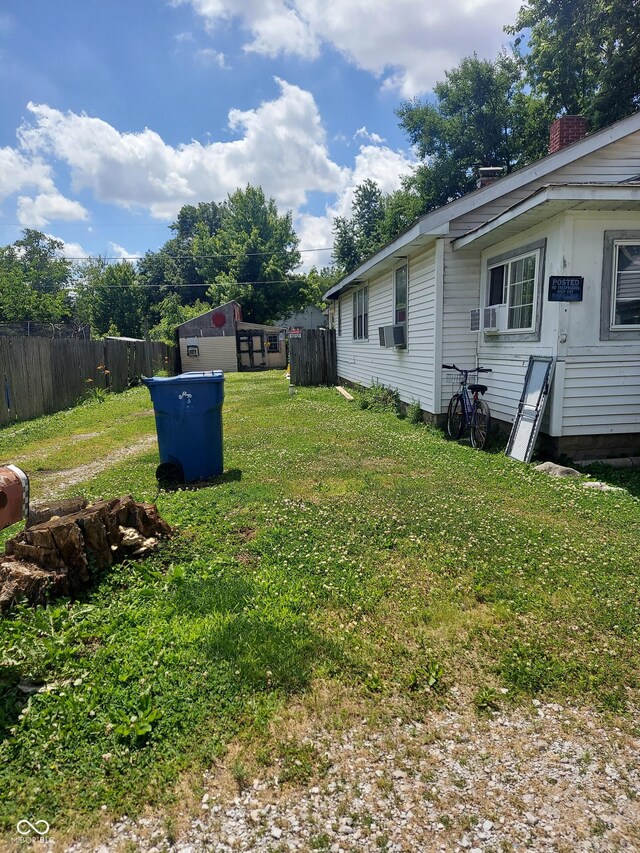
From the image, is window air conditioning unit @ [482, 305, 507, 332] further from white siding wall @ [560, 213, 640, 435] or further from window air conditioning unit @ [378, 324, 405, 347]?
window air conditioning unit @ [378, 324, 405, 347]

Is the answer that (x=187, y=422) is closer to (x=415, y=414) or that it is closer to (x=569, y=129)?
(x=415, y=414)

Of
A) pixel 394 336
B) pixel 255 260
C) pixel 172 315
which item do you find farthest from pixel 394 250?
pixel 172 315

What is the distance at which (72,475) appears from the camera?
255 inches

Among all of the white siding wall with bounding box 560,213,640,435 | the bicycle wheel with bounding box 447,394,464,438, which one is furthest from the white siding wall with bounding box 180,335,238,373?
the white siding wall with bounding box 560,213,640,435

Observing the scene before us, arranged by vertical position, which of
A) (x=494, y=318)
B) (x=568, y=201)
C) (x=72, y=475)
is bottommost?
(x=72, y=475)

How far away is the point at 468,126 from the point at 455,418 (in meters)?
25.6

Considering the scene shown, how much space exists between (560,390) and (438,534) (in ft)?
10.2

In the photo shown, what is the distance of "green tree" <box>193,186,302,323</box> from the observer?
120 ft

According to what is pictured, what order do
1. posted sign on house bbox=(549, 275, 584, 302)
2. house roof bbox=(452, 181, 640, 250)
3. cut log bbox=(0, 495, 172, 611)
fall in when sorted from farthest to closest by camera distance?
posted sign on house bbox=(549, 275, 584, 302) < house roof bbox=(452, 181, 640, 250) < cut log bbox=(0, 495, 172, 611)

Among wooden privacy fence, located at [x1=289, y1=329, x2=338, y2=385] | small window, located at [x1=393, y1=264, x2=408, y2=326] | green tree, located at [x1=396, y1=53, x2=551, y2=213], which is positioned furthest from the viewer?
green tree, located at [x1=396, y1=53, x2=551, y2=213]

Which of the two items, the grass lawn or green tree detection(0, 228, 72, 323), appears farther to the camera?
green tree detection(0, 228, 72, 323)

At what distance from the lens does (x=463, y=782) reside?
1931mm

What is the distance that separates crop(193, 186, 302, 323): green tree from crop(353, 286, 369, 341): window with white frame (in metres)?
22.2

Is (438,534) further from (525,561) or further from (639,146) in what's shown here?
(639,146)
